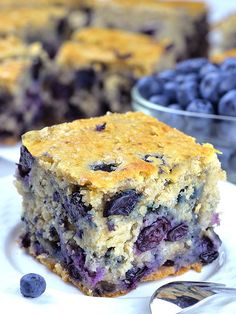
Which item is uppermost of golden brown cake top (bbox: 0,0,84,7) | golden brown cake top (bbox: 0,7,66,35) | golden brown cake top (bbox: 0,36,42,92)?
golden brown cake top (bbox: 0,36,42,92)

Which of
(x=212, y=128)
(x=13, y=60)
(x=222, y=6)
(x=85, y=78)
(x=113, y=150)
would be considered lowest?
(x=222, y=6)

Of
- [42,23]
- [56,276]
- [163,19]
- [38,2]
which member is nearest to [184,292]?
[56,276]

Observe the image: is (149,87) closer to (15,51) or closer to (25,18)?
(15,51)

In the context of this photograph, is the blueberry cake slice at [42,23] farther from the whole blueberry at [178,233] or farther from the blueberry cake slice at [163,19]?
the whole blueberry at [178,233]

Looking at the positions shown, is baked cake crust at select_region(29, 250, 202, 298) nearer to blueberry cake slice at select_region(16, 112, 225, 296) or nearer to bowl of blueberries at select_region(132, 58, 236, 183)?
blueberry cake slice at select_region(16, 112, 225, 296)

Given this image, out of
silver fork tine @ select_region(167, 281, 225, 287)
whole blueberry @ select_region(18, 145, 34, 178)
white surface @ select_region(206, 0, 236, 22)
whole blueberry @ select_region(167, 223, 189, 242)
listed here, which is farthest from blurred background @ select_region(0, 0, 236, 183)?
white surface @ select_region(206, 0, 236, 22)

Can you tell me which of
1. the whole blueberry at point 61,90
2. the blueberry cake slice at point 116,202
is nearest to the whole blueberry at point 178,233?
the blueberry cake slice at point 116,202

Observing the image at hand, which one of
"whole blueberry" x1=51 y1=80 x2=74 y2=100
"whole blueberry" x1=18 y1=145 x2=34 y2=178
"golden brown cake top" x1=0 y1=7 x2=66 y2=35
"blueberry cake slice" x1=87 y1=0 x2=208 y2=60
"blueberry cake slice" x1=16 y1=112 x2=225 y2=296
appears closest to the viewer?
"blueberry cake slice" x1=16 y1=112 x2=225 y2=296
